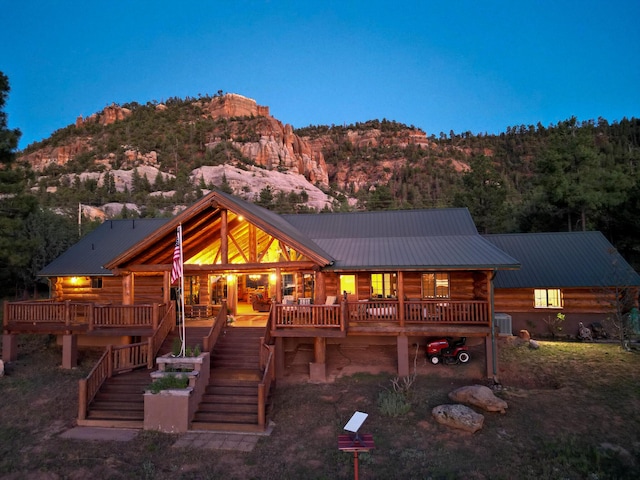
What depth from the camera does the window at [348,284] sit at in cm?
1802

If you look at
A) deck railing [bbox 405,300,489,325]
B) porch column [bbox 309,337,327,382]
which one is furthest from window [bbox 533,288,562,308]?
A: porch column [bbox 309,337,327,382]

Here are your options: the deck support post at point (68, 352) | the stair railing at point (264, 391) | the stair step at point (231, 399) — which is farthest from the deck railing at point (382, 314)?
the deck support post at point (68, 352)

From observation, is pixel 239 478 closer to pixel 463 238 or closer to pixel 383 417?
pixel 383 417

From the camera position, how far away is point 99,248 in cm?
2223

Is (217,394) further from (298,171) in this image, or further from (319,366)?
(298,171)

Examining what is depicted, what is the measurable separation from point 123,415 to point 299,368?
254 inches

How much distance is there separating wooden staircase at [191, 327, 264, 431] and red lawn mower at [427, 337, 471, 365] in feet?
21.7

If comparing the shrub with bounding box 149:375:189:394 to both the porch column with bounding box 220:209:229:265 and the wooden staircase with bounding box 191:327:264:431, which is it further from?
the porch column with bounding box 220:209:229:265

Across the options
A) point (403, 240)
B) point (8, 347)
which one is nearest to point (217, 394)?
point (403, 240)

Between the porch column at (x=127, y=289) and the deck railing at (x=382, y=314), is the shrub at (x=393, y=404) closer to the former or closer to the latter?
the deck railing at (x=382, y=314)

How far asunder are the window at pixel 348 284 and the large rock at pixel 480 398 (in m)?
6.74

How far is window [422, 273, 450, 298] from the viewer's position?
57.1ft

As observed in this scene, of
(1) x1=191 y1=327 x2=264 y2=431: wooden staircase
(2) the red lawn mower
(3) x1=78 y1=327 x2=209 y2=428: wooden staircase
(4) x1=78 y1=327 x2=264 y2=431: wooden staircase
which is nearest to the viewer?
(1) x1=191 y1=327 x2=264 y2=431: wooden staircase

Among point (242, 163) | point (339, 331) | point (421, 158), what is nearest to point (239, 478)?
point (339, 331)
